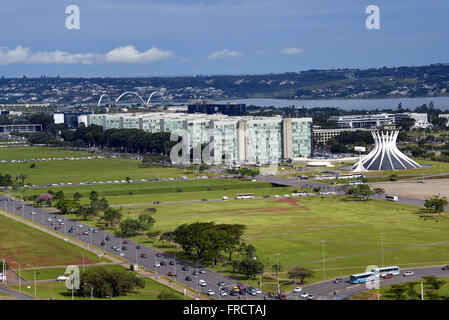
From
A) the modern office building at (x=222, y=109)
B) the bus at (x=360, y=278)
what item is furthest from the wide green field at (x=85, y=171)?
the modern office building at (x=222, y=109)

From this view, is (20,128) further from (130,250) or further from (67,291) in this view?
(67,291)

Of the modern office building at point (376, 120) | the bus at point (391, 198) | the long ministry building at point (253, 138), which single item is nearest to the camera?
the bus at point (391, 198)

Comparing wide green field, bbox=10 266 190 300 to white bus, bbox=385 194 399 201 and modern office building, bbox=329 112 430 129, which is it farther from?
modern office building, bbox=329 112 430 129

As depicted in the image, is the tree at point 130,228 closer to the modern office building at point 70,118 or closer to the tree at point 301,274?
the tree at point 301,274

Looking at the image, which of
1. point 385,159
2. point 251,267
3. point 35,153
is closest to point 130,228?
point 251,267

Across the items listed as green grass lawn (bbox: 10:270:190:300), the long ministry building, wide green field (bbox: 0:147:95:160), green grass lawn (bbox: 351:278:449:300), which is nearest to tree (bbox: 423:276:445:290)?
Result: green grass lawn (bbox: 351:278:449:300)

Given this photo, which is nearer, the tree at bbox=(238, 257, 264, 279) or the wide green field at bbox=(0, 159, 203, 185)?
the tree at bbox=(238, 257, 264, 279)

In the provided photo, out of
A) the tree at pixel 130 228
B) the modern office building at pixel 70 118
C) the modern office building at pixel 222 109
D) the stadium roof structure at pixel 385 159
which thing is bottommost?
the tree at pixel 130 228

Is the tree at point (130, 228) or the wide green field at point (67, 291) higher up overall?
the tree at point (130, 228)
